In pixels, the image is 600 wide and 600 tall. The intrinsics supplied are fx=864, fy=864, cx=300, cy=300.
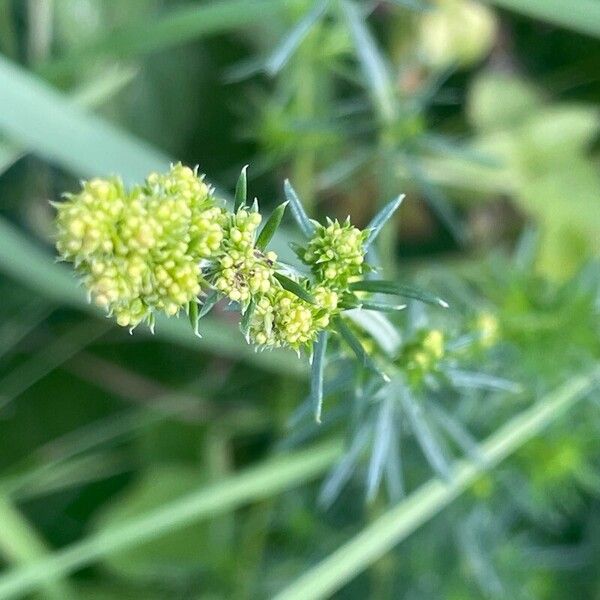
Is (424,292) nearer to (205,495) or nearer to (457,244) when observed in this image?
(205,495)

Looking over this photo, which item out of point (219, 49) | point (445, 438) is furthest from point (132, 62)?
point (445, 438)

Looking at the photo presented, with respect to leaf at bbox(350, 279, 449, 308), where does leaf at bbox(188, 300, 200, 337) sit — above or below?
below

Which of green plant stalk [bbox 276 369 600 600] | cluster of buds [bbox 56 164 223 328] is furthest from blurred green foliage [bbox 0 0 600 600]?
cluster of buds [bbox 56 164 223 328]

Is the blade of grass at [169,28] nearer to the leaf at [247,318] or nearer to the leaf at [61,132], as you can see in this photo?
the leaf at [61,132]

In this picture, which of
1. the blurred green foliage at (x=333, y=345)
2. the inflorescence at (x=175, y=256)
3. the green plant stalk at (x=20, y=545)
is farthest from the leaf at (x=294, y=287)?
the green plant stalk at (x=20, y=545)

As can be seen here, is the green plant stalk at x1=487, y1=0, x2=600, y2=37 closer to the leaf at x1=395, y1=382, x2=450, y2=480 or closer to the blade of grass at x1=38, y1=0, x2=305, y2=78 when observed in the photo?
the blade of grass at x1=38, y1=0, x2=305, y2=78

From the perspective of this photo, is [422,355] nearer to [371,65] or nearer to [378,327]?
[378,327]
